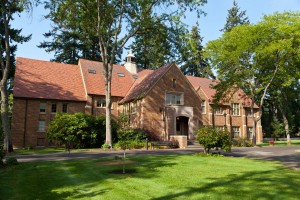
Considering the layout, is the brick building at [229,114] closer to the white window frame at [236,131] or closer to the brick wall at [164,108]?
the white window frame at [236,131]

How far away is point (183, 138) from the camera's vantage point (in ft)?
98.6

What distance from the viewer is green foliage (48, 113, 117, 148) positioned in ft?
89.8

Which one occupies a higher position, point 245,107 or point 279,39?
point 279,39

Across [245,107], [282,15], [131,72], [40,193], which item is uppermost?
[282,15]

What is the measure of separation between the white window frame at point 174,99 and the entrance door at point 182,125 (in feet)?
7.32

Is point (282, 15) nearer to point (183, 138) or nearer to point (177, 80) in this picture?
point (177, 80)

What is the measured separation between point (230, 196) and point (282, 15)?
32.6 m

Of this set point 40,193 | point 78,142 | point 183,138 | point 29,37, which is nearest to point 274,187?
point 40,193

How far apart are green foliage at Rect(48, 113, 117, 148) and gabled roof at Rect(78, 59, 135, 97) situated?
26.1 feet

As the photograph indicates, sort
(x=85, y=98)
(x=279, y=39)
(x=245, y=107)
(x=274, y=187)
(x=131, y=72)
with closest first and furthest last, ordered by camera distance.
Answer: (x=274, y=187)
(x=279, y=39)
(x=85, y=98)
(x=131, y=72)
(x=245, y=107)

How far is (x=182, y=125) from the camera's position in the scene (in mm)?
37562

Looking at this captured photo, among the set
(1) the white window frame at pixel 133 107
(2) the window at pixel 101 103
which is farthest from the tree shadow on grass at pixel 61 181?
(2) the window at pixel 101 103

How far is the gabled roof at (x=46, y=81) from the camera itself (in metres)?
34.2

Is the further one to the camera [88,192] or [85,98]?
[85,98]
